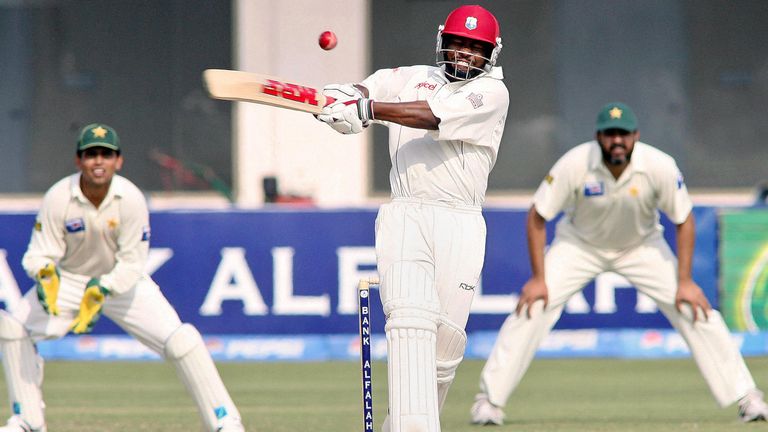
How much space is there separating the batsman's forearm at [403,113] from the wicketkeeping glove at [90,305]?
1949 millimetres

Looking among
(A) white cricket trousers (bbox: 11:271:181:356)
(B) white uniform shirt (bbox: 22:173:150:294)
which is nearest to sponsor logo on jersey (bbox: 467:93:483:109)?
(A) white cricket trousers (bbox: 11:271:181:356)

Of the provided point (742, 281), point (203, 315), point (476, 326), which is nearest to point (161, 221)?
point (203, 315)

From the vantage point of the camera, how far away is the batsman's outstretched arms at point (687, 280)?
793 centimetres

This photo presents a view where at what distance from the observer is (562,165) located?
324 inches

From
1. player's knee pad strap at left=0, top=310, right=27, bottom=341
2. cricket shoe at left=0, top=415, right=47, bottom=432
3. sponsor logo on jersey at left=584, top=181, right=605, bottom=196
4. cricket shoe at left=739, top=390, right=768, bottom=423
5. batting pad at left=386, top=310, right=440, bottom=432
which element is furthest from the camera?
sponsor logo on jersey at left=584, top=181, right=605, bottom=196

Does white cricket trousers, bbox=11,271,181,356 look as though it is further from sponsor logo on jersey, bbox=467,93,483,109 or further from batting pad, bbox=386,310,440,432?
sponsor logo on jersey, bbox=467,93,483,109

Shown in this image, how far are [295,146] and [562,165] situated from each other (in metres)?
6.28

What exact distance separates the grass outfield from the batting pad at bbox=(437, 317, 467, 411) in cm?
148

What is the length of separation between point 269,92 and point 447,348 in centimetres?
120

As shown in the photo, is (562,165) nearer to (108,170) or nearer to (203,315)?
(108,170)

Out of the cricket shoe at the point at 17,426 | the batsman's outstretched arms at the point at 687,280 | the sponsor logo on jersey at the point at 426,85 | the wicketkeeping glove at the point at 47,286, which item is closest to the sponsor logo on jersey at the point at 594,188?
the batsman's outstretched arms at the point at 687,280

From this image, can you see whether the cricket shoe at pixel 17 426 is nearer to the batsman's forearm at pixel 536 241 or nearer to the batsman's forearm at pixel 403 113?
the batsman's forearm at pixel 403 113

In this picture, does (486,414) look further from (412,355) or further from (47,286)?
(47,286)

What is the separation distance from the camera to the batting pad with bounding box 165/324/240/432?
688 centimetres
